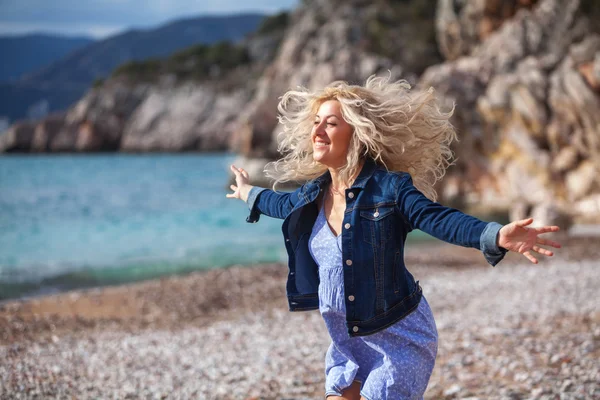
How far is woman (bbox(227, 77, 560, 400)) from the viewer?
11.1 ft

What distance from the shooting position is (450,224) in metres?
3.06

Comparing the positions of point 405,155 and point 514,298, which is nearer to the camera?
point 405,155

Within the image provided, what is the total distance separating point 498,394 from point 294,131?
10.8 feet

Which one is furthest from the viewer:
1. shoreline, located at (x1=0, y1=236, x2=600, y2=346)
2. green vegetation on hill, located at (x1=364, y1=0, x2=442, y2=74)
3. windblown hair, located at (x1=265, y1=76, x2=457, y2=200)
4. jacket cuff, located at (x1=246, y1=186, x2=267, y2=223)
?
green vegetation on hill, located at (x1=364, y1=0, x2=442, y2=74)

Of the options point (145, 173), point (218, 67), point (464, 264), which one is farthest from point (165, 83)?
point (464, 264)

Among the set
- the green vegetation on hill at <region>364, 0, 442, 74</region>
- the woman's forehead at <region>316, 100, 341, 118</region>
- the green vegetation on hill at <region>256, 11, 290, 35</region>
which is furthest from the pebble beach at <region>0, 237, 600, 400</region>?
Answer: the green vegetation on hill at <region>256, 11, 290, 35</region>

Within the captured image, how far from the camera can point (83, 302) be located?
40.3 feet

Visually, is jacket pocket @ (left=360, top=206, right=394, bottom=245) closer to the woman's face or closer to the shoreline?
the woman's face

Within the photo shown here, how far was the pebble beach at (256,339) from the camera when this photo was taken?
236 inches

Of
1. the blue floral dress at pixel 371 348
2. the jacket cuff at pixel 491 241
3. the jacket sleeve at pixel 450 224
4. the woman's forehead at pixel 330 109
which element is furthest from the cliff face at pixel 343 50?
the jacket cuff at pixel 491 241

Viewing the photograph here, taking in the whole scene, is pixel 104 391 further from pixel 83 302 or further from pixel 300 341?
pixel 83 302

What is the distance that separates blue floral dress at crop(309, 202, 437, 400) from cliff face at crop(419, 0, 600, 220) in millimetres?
16995

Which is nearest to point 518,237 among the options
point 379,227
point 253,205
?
point 379,227

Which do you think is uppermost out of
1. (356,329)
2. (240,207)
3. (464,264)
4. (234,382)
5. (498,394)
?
(356,329)
